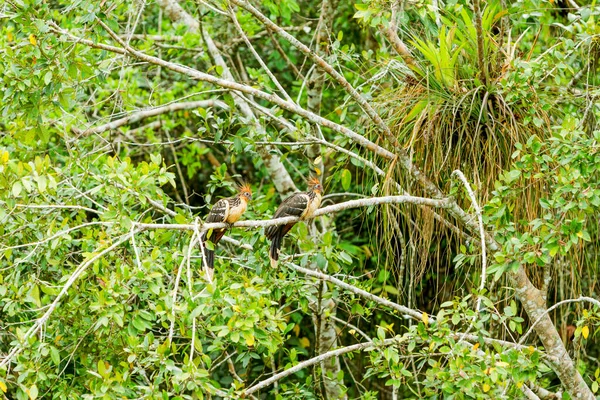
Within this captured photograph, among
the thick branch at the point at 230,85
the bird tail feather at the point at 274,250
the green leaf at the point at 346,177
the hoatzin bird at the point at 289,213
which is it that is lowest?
the bird tail feather at the point at 274,250

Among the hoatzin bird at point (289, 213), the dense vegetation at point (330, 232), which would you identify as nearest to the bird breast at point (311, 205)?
the hoatzin bird at point (289, 213)

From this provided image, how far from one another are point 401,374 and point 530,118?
4.42 feet

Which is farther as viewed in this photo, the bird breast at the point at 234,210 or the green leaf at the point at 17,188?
the bird breast at the point at 234,210

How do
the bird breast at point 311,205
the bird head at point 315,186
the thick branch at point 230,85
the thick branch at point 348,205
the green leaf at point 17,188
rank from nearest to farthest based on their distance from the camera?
the green leaf at point 17,188, the thick branch at point 348,205, the thick branch at point 230,85, the bird breast at point 311,205, the bird head at point 315,186

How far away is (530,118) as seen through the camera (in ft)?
14.5

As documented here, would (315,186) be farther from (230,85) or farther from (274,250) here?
(230,85)

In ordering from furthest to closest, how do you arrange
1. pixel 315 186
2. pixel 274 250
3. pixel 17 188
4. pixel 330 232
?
1. pixel 315 186
2. pixel 330 232
3. pixel 274 250
4. pixel 17 188

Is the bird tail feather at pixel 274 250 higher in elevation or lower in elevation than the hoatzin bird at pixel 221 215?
lower

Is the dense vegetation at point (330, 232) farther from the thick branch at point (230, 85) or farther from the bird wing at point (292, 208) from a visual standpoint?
the bird wing at point (292, 208)

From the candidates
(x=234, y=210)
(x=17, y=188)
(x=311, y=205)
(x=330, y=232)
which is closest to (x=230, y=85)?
(x=234, y=210)

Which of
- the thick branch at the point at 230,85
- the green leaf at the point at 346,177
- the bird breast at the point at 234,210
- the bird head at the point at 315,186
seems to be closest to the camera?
the thick branch at the point at 230,85

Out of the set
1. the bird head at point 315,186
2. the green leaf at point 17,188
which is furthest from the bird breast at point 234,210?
the green leaf at point 17,188

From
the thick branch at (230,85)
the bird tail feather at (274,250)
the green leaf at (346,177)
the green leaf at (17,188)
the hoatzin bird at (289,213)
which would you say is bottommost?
the bird tail feather at (274,250)

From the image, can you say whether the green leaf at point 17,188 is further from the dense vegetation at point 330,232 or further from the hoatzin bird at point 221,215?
the hoatzin bird at point 221,215
